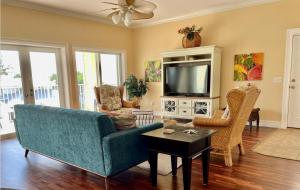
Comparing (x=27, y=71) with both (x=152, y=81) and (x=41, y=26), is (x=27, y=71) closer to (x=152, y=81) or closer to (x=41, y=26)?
(x=41, y=26)

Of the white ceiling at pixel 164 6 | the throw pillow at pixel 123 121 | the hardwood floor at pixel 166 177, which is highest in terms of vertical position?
the white ceiling at pixel 164 6

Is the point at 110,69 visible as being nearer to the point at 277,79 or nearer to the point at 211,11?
the point at 211,11

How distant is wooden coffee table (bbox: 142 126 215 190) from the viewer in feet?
6.75

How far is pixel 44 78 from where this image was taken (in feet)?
16.9

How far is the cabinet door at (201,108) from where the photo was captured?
5223mm

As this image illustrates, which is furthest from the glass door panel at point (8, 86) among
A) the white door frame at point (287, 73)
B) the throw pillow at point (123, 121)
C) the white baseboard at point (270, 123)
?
the white door frame at point (287, 73)

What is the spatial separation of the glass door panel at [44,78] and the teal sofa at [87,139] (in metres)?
2.25

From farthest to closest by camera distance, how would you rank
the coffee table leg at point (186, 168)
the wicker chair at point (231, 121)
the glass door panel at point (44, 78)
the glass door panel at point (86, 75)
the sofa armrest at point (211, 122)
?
the glass door panel at point (86, 75) → the glass door panel at point (44, 78) → the sofa armrest at point (211, 122) → the wicker chair at point (231, 121) → the coffee table leg at point (186, 168)

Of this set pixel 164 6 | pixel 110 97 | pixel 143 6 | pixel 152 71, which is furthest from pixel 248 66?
pixel 110 97

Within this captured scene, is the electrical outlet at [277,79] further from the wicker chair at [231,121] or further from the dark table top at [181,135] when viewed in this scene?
the dark table top at [181,135]

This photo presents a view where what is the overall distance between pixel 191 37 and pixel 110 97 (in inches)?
103

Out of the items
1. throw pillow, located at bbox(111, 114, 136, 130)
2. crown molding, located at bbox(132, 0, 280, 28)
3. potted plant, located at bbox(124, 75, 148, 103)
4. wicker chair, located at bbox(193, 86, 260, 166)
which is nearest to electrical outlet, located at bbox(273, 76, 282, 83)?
crown molding, located at bbox(132, 0, 280, 28)

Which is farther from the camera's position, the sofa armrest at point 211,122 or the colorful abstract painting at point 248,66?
the colorful abstract painting at point 248,66

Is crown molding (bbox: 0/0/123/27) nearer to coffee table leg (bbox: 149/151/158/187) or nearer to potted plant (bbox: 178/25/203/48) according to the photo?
potted plant (bbox: 178/25/203/48)
